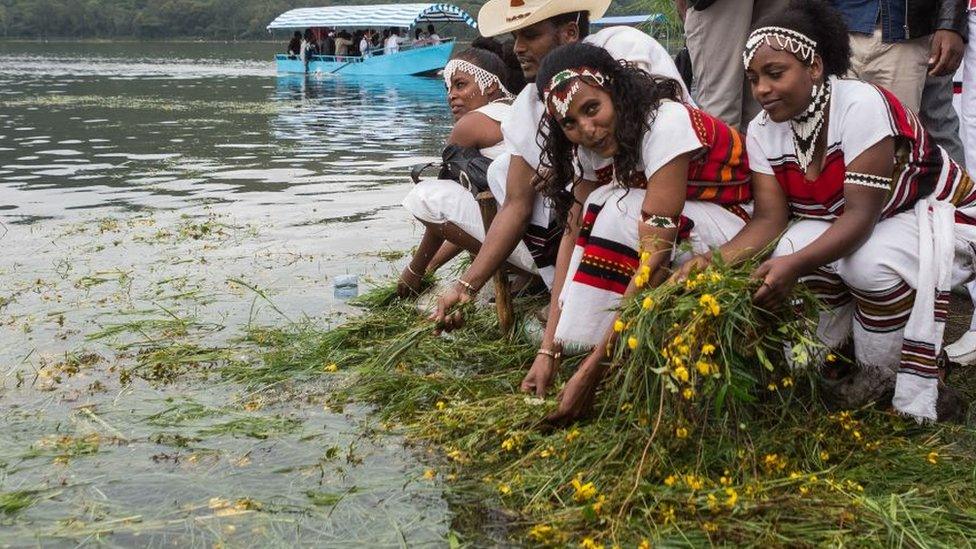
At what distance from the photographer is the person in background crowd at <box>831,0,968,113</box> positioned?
14.8ft

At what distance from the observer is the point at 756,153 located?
3.71m

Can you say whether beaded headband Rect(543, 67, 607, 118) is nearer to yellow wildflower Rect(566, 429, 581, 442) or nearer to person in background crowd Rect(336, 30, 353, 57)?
yellow wildflower Rect(566, 429, 581, 442)

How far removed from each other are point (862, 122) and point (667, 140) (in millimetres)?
594

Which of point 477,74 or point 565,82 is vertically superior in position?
point 565,82

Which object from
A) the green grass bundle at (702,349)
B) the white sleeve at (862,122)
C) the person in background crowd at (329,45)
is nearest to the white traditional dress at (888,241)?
the white sleeve at (862,122)

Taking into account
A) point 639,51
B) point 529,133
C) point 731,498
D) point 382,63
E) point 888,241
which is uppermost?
point 639,51

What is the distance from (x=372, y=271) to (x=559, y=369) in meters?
2.74

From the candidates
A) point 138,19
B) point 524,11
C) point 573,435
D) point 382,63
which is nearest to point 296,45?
point 382,63

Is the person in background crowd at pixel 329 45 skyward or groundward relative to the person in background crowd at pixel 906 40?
groundward

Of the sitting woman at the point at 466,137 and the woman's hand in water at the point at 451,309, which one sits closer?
the woman's hand in water at the point at 451,309

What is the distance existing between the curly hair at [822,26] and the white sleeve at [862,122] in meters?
0.19

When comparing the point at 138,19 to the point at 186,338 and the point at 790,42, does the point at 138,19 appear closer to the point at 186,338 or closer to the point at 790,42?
the point at 186,338

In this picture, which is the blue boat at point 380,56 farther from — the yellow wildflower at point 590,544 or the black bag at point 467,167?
the yellow wildflower at point 590,544

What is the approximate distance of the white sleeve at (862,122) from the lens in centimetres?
339
